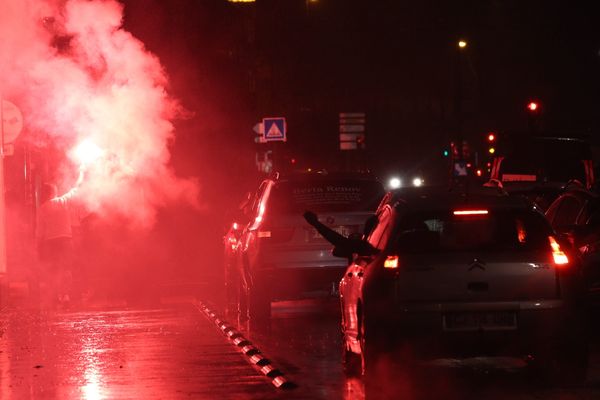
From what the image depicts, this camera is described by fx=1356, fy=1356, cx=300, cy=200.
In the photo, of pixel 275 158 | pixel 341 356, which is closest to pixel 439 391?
pixel 341 356

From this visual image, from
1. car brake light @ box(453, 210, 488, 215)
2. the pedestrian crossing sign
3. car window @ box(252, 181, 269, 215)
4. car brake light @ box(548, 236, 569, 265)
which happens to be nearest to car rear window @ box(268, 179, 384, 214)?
car window @ box(252, 181, 269, 215)

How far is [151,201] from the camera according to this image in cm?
2919

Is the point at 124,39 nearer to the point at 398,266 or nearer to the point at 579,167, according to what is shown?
the point at 579,167

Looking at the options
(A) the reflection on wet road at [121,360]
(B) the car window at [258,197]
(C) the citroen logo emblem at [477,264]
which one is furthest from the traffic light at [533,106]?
(C) the citroen logo emblem at [477,264]

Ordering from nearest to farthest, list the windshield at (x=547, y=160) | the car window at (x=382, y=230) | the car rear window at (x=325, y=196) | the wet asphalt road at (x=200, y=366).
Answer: the wet asphalt road at (x=200, y=366) < the car window at (x=382, y=230) < the car rear window at (x=325, y=196) < the windshield at (x=547, y=160)

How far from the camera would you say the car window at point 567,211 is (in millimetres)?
15891

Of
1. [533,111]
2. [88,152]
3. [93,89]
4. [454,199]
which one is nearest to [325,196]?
[454,199]

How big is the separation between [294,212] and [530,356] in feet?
19.9

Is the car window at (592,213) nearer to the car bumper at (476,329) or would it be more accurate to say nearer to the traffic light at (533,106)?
the car bumper at (476,329)

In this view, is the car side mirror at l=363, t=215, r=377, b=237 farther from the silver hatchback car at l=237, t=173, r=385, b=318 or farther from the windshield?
the windshield

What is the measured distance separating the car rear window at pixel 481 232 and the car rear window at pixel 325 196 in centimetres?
512

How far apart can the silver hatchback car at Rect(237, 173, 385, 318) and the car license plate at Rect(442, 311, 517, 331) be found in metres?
5.62

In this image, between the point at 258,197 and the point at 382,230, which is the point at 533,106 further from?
the point at 382,230

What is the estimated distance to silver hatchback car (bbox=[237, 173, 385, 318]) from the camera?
15672 millimetres
